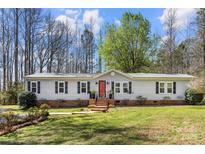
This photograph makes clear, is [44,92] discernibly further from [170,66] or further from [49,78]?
[170,66]

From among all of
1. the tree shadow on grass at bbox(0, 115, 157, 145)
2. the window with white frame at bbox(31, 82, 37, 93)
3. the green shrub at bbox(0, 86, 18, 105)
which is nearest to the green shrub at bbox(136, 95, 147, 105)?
the window with white frame at bbox(31, 82, 37, 93)

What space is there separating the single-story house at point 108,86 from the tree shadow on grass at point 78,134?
399 inches

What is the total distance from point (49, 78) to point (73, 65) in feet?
44.1

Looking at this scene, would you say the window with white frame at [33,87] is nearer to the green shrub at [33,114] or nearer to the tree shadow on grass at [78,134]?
the green shrub at [33,114]

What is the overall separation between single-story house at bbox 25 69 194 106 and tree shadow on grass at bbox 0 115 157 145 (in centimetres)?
1014

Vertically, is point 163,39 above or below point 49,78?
above

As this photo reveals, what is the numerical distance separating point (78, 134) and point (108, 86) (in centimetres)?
1314

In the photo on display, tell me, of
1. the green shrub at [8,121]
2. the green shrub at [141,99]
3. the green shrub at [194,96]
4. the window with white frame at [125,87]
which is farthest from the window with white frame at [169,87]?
the green shrub at [8,121]

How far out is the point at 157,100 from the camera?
24.9m

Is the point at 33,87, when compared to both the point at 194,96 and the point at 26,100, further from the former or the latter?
the point at 194,96

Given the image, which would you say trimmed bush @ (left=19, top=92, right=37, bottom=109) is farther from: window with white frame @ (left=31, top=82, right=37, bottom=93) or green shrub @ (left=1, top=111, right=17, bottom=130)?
green shrub @ (left=1, top=111, right=17, bottom=130)

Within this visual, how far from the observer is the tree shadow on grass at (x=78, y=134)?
1036 cm
